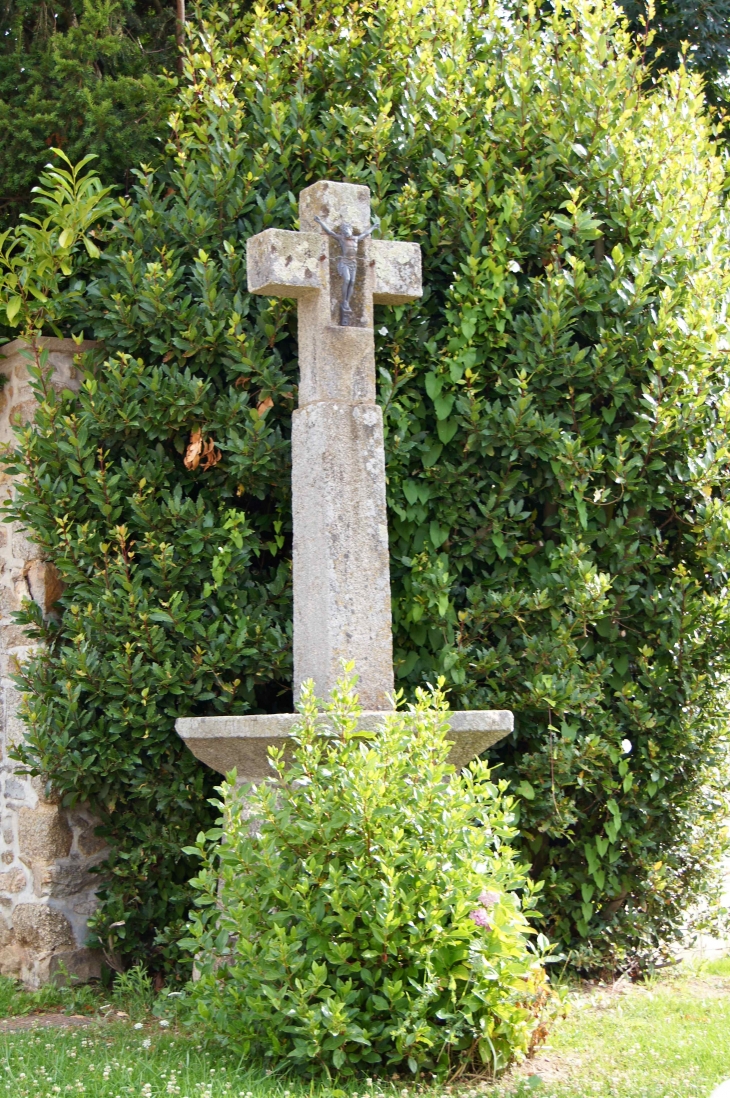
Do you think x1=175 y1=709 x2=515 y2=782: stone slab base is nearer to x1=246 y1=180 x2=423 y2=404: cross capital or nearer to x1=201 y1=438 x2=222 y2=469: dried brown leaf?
x1=246 y1=180 x2=423 y2=404: cross capital

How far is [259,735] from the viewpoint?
4.13 meters

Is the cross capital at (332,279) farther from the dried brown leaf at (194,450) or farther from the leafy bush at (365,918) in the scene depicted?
the leafy bush at (365,918)

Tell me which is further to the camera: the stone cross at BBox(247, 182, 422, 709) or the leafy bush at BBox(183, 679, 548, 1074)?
the stone cross at BBox(247, 182, 422, 709)

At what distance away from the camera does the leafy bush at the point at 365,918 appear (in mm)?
3725

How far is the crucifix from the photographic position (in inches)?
170

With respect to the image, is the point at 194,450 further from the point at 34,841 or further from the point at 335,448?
the point at 34,841

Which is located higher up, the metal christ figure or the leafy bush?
the metal christ figure

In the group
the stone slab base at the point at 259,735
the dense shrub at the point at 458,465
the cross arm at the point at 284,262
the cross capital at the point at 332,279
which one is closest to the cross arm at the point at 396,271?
the cross capital at the point at 332,279

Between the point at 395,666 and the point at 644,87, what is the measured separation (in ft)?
17.1

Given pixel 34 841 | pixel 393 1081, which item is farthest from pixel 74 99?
pixel 393 1081

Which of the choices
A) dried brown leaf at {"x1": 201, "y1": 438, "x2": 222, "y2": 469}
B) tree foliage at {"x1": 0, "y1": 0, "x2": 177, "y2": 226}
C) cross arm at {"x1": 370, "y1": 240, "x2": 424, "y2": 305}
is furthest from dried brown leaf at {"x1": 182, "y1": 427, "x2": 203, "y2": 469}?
tree foliage at {"x1": 0, "y1": 0, "x2": 177, "y2": 226}

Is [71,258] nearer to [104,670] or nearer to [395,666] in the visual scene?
[104,670]

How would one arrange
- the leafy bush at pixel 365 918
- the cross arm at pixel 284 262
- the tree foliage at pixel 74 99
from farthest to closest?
the tree foliage at pixel 74 99
the cross arm at pixel 284 262
the leafy bush at pixel 365 918

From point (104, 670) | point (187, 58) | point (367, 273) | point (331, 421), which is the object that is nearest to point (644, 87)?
point (187, 58)
